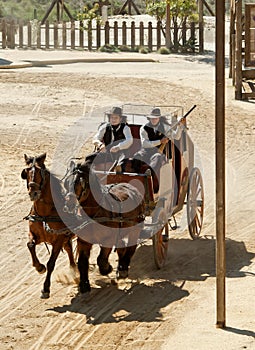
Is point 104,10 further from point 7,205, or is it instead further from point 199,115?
point 7,205

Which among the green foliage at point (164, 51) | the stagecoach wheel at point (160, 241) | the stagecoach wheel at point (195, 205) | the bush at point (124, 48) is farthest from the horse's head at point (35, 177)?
the bush at point (124, 48)

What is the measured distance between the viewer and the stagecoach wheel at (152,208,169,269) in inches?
468

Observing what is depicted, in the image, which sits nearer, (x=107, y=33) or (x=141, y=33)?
(x=141, y=33)

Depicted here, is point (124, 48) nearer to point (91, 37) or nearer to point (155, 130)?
point (91, 37)

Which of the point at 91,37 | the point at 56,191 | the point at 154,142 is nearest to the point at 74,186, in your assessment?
the point at 56,191

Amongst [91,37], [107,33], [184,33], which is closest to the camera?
[184,33]

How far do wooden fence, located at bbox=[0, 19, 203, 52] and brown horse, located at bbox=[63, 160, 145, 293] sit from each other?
89.9 feet

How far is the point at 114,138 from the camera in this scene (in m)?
12.4

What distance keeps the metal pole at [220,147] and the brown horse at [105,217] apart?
1829 millimetres

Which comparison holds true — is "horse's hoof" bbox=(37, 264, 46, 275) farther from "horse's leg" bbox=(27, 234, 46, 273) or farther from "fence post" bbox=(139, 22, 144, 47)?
"fence post" bbox=(139, 22, 144, 47)

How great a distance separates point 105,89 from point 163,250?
1504cm

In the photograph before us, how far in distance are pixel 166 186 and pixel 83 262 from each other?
2112 millimetres

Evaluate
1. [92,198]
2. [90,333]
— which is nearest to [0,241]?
[92,198]

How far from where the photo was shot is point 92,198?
10.8 metres
